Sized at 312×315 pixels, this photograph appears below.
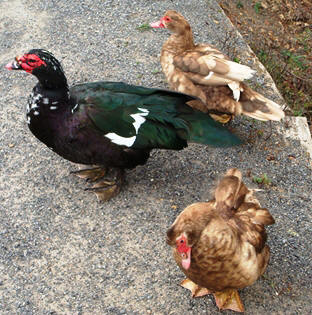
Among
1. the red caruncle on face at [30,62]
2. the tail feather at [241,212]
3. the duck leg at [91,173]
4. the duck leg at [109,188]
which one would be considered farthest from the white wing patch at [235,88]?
the red caruncle on face at [30,62]

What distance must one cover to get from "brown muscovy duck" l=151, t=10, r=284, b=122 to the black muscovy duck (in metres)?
0.58

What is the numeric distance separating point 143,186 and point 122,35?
2.42 meters

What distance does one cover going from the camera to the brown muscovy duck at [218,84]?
4145 mm

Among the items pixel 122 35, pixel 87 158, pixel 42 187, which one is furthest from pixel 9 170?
pixel 122 35

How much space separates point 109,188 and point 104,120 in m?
0.67

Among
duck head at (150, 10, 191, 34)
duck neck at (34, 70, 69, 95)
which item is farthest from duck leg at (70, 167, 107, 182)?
duck head at (150, 10, 191, 34)

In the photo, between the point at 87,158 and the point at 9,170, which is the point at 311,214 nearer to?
the point at 87,158

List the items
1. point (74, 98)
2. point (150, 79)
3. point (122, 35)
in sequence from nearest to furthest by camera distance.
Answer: point (74, 98), point (150, 79), point (122, 35)

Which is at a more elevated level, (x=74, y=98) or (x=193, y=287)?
(x=74, y=98)

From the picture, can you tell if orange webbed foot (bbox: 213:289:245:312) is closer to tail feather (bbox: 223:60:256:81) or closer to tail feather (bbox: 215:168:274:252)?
tail feather (bbox: 215:168:274:252)

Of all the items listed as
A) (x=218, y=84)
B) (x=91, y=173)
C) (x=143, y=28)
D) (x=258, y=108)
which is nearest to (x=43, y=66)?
(x=91, y=173)

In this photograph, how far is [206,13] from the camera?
6145 millimetres

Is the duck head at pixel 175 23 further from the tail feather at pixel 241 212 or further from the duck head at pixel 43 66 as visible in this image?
the tail feather at pixel 241 212

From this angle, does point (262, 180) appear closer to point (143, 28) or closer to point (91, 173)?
point (91, 173)
